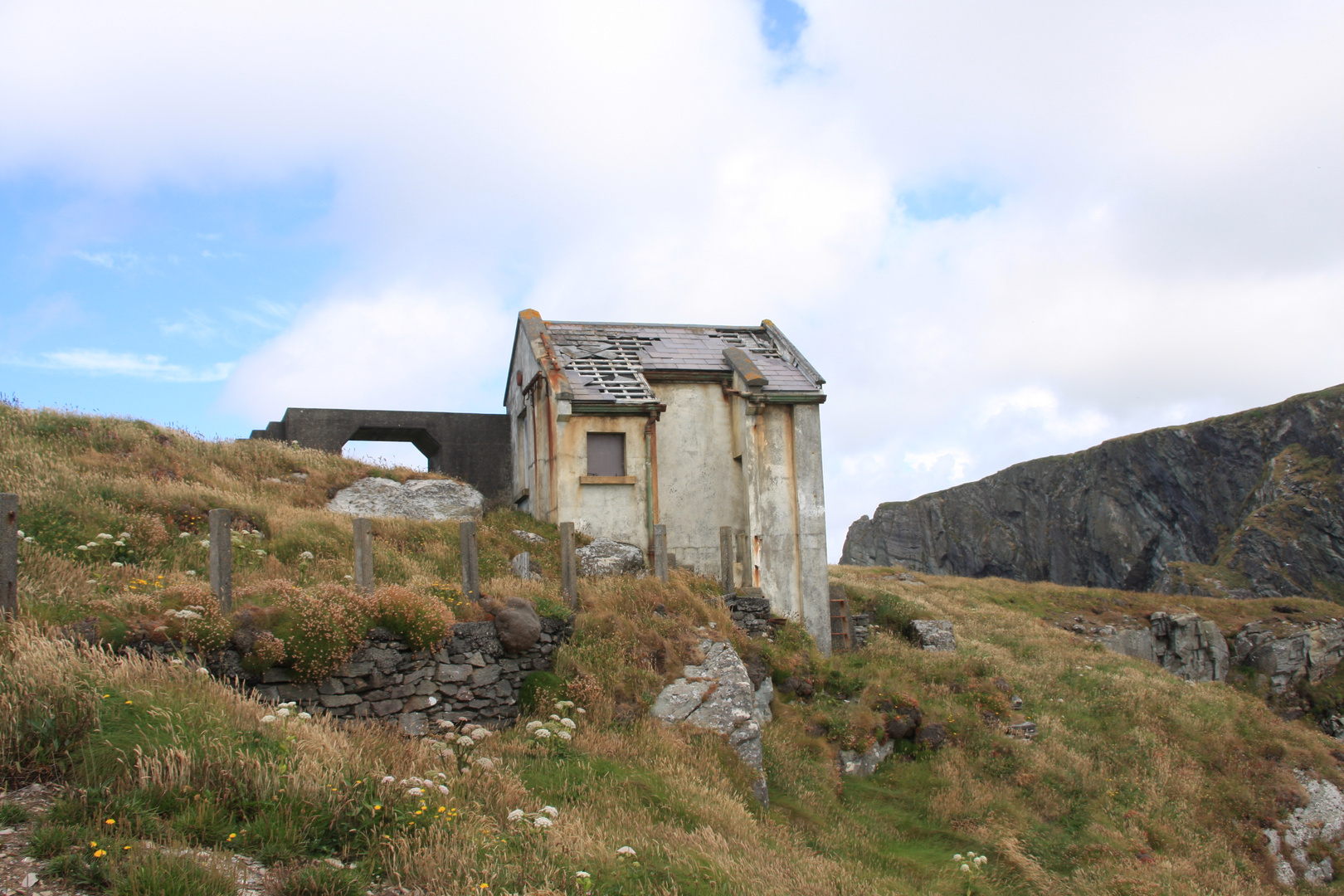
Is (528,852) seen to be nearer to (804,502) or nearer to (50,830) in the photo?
(50,830)

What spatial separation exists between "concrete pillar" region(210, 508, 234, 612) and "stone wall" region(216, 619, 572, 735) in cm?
89

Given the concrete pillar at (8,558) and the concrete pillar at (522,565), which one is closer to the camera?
the concrete pillar at (8,558)

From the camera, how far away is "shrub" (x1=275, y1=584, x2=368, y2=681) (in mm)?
9438

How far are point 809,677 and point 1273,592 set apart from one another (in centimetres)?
6598

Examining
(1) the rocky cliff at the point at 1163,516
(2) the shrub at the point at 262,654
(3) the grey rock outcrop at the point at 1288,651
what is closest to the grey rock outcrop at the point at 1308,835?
(2) the shrub at the point at 262,654

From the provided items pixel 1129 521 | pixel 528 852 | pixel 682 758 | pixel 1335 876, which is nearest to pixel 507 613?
pixel 682 758

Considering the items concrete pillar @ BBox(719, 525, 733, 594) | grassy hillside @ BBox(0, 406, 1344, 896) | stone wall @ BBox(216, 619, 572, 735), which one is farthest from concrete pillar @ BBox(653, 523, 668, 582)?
stone wall @ BBox(216, 619, 572, 735)

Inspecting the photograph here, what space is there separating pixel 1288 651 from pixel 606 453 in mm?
31244

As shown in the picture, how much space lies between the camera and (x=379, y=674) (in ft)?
33.5

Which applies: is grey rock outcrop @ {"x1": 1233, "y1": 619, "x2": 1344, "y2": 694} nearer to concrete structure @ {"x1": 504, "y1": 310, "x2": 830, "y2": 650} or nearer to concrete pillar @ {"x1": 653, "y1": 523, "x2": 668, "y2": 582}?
concrete structure @ {"x1": 504, "y1": 310, "x2": 830, "y2": 650}

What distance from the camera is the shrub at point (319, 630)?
31.0 feet

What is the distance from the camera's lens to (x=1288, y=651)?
115 feet

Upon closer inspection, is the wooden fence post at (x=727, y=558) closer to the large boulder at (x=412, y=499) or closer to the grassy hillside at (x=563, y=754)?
the grassy hillside at (x=563, y=754)

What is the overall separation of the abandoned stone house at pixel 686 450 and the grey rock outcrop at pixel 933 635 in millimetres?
3624
